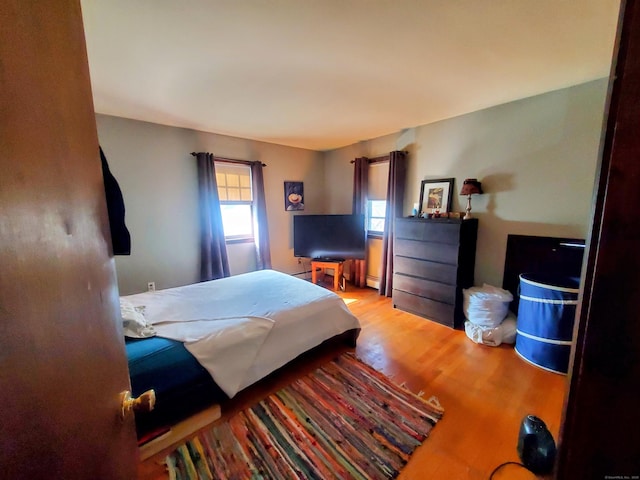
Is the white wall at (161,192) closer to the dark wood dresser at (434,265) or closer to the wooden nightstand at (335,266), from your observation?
the wooden nightstand at (335,266)

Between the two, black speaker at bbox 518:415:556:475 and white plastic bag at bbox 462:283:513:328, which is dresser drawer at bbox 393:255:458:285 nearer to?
white plastic bag at bbox 462:283:513:328

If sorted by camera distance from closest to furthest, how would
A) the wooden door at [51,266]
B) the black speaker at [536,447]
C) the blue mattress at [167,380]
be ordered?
the wooden door at [51,266], the black speaker at [536,447], the blue mattress at [167,380]

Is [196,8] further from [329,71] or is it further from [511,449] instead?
[511,449]

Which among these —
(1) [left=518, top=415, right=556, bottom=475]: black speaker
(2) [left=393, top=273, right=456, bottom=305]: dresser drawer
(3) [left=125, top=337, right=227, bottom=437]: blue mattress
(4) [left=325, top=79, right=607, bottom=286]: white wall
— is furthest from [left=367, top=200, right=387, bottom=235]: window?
(3) [left=125, top=337, right=227, bottom=437]: blue mattress

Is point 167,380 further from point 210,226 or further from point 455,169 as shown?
point 455,169

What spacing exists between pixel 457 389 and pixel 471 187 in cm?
197

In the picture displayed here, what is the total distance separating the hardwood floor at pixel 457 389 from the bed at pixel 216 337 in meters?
0.25

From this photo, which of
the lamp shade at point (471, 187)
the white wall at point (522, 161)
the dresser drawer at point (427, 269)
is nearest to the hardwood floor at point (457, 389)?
the dresser drawer at point (427, 269)

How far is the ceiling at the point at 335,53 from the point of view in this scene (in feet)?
4.38

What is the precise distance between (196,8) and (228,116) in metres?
1.55

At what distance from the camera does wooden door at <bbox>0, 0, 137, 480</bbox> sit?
0.31 metres

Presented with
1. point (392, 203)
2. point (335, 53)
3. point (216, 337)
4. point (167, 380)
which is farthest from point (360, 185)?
point (167, 380)

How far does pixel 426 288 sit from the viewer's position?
297 centimetres

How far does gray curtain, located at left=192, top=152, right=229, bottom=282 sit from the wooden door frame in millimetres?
3531
